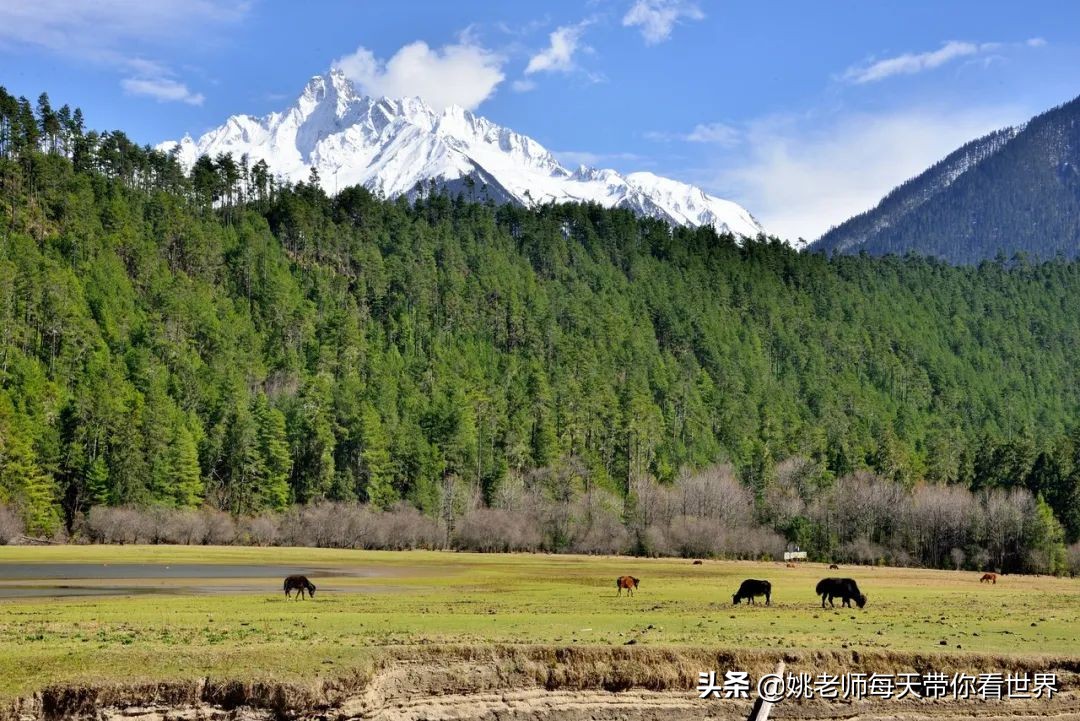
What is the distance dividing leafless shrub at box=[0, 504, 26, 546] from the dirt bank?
90.8 metres

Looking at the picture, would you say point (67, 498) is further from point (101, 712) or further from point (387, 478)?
point (101, 712)

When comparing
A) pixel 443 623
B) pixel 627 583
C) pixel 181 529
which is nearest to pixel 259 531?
pixel 181 529

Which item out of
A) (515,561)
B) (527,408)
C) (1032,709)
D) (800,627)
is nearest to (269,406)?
(527,408)

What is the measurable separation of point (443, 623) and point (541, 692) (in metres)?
8.77

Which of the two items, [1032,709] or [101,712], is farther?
[1032,709]

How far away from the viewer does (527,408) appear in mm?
185875

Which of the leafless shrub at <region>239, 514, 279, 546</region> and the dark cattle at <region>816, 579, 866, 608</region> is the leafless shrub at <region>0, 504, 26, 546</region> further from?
the dark cattle at <region>816, 579, 866, 608</region>

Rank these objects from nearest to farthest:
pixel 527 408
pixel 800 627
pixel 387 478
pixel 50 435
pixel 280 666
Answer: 1. pixel 280 666
2. pixel 800 627
3. pixel 50 435
4. pixel 387 478
5. pixel 527 408

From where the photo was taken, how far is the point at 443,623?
4119 cm

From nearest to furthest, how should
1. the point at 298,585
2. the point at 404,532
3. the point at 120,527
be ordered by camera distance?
the point at 298,585 < the point at 120,527 < the point at 404,532

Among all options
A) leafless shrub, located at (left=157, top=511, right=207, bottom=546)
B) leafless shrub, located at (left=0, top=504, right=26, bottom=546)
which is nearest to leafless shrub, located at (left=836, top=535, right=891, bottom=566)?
leafless shrub, located at (left=157, top=511, right=207, bottom=546)

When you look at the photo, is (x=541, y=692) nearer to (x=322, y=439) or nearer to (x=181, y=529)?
(x=181, y=529)

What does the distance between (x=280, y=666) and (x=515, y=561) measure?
81229 millimetres

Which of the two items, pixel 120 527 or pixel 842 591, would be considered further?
pixel 120 527
